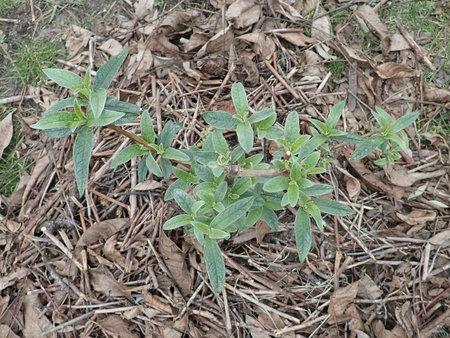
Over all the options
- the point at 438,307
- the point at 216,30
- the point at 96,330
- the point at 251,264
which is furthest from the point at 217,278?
the point at 216,30

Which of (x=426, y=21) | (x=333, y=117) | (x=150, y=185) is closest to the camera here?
(x=333, y=117)

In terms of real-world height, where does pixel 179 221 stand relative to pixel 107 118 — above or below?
below

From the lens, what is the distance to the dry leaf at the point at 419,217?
2729 millimetres

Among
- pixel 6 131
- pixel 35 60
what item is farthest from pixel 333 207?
pixel 35 60

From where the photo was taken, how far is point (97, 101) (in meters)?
1.73

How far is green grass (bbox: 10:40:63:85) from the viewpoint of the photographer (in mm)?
3287

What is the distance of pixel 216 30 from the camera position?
10.3 feet

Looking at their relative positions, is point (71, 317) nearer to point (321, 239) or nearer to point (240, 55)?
point (321, 239)

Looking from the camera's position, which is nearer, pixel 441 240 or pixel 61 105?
pixel 61 105

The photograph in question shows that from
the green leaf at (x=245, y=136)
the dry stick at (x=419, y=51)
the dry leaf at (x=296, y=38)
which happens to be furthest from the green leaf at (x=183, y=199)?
the dry stick at (x=419, y=51)

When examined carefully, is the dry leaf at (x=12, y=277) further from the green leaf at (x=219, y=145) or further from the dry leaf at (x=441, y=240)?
the dry leaf at (x=441, y=240)

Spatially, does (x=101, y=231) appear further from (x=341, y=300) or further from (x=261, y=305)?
(x=341, y=300)

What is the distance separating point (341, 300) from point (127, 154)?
1585 mm

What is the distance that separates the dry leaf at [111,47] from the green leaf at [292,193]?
198cm
